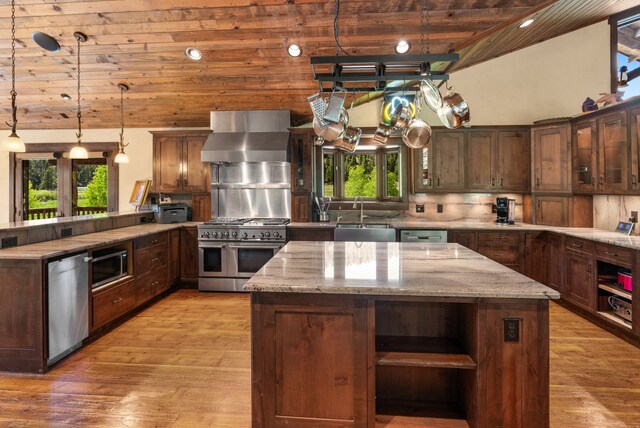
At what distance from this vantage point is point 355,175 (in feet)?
18.2

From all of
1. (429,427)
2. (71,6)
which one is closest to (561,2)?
(429,427)

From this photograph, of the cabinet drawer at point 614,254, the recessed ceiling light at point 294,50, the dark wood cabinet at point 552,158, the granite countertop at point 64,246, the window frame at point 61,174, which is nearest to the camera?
the granite countertop at point 64,246

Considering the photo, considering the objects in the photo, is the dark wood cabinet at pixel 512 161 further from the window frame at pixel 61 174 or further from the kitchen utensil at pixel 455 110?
the window frame at pixel 61 174

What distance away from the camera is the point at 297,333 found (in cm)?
186

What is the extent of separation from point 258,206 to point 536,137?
4.11m

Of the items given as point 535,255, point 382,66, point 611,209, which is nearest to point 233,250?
point 382,66

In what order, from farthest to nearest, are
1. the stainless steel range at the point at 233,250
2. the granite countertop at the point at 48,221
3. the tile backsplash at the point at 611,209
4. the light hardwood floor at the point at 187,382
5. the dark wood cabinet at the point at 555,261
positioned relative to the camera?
the stainless steel range at the point at 233,250 < the dark wood cabinet at the point at 555,261 < the tile backsplash at the point at 611,209 < the granite countertop at the point at 48,221 < the light hardwood floor at the point at 187,382

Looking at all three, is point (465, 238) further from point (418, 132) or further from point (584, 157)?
point (418, 132)

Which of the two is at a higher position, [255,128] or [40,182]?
[255,128]

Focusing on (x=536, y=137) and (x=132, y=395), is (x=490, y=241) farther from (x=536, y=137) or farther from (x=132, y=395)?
(x=132, y=395)

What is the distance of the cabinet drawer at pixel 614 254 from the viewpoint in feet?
10.9

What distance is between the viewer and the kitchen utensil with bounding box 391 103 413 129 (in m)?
2.61

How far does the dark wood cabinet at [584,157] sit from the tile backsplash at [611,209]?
1.13 feet

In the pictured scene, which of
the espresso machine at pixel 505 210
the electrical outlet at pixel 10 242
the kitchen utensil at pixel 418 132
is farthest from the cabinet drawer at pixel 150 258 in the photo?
the espresso machine at pixel 505 210
